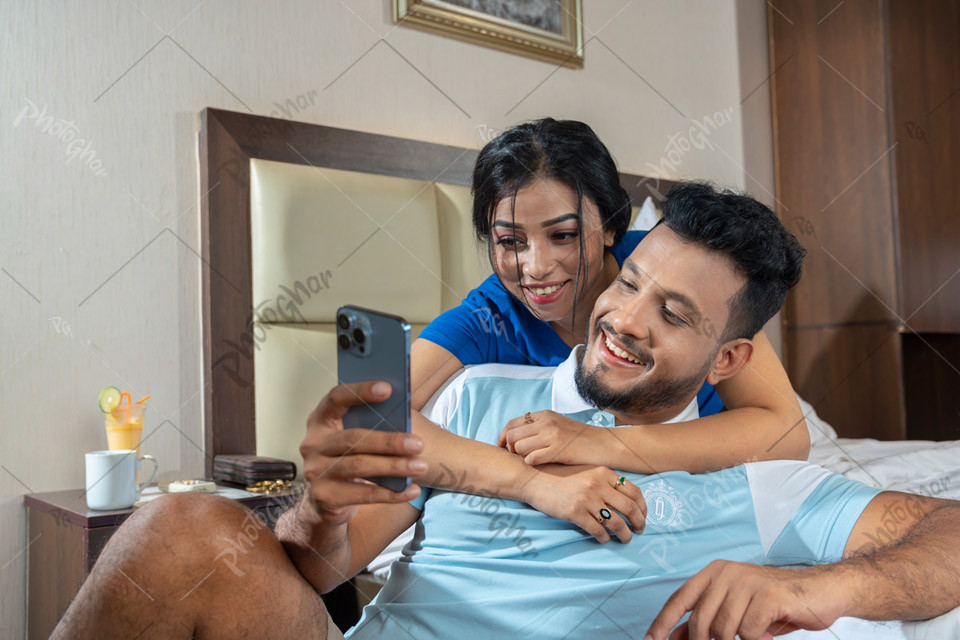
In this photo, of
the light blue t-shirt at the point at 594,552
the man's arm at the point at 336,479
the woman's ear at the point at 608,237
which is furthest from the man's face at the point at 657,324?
the man's arm at the point at 336,479

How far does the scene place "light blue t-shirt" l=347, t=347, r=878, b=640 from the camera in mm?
945

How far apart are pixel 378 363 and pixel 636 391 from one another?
1.70 feet

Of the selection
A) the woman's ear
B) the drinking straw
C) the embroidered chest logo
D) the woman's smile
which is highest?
the woman's ear

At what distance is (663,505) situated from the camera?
1017mm

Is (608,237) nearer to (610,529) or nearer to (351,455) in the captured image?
(610,529)

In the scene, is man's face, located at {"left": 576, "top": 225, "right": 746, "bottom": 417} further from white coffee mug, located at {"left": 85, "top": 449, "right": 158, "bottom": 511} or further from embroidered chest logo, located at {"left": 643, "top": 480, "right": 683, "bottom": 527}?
white coffee mug, located at {"left": 85, "top": 449, "right": 158, "bottom": 511}

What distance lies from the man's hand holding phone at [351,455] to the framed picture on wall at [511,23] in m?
1.62

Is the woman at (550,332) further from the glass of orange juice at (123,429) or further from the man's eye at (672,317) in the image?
the glass of orange juice at (123,429)

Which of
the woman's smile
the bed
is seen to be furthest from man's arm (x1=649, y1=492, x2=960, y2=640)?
the bed

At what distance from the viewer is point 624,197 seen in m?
1.47

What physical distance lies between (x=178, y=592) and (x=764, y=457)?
32.2 inches

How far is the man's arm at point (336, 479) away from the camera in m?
0.71

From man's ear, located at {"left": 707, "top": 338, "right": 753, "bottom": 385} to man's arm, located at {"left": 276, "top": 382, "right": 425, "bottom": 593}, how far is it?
61cm

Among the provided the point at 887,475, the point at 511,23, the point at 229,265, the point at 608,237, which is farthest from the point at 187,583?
the point at 511,23
